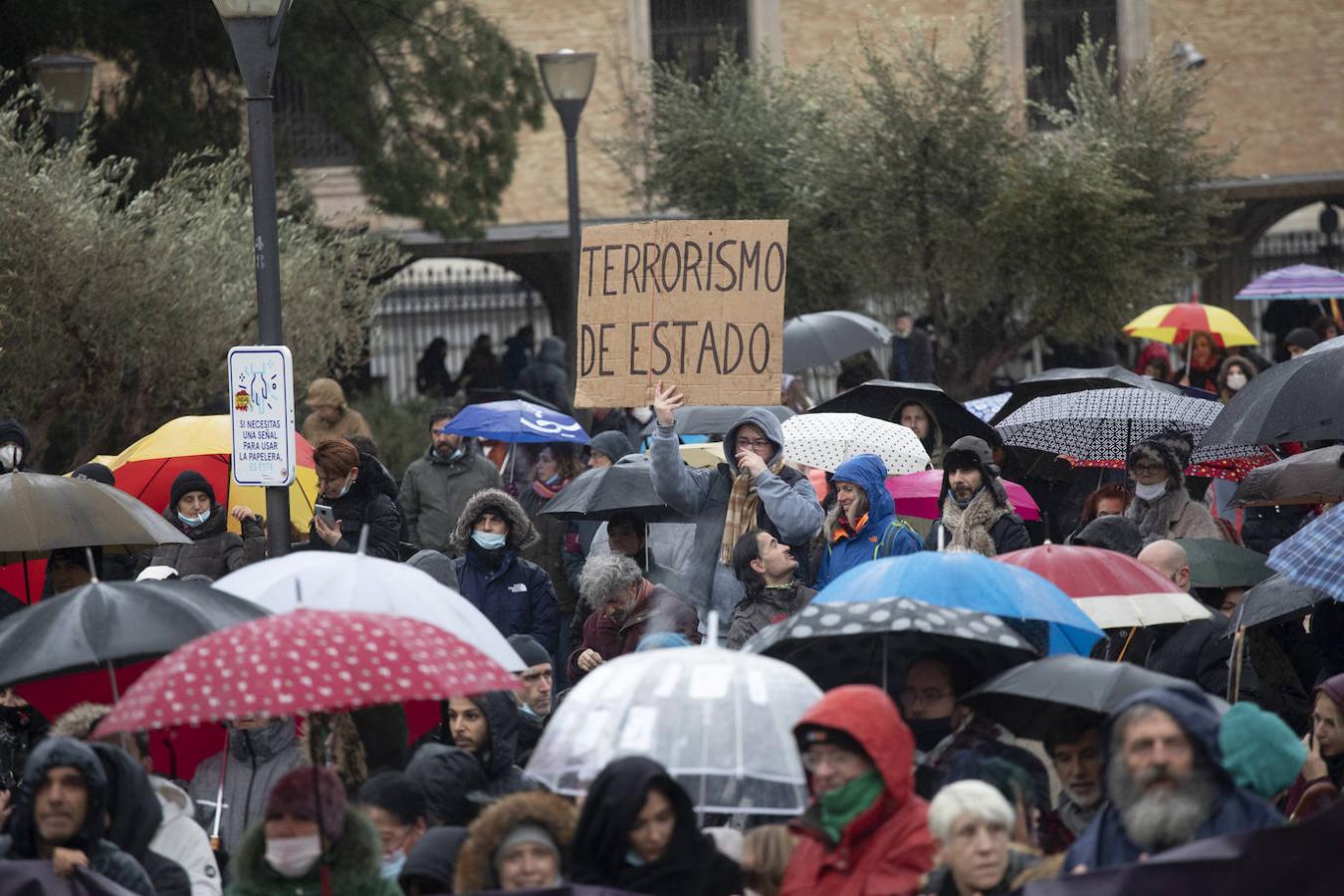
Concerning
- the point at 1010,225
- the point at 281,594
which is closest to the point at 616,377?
the point at 281,594

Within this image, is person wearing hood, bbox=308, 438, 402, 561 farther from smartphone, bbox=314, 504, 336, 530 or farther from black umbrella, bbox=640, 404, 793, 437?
black umbrella, bbox=640, 404, 793, 437

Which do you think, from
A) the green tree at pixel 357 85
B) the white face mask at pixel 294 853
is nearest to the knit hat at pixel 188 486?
the white face mask at pixel 294 853

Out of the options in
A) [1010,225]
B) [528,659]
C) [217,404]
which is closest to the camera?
[528,659]

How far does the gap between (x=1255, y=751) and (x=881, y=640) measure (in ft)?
6.41

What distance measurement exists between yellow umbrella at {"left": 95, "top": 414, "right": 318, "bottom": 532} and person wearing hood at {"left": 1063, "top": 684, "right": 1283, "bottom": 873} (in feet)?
21.1

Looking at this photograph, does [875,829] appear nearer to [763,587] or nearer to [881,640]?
[881,640]

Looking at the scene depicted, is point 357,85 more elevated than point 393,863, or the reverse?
point 357,85

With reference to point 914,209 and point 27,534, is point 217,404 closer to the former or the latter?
point 27,534

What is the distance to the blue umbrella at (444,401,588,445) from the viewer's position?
1303 cm

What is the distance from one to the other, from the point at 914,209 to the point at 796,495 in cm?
1233

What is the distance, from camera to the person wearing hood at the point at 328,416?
1327 cm

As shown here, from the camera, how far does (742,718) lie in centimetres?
543

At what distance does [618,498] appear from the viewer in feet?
32.9

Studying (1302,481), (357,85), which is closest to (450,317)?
(357,85)
